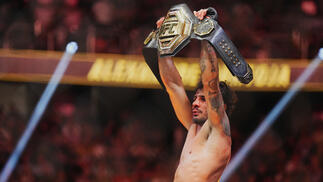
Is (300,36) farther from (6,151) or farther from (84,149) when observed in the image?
(6,151)

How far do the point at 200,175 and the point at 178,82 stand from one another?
1.47 ft

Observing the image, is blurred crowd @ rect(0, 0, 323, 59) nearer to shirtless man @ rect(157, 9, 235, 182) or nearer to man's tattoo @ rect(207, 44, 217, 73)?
shirtless man @ rect(157, 9, 235, 182)

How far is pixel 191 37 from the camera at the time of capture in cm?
240

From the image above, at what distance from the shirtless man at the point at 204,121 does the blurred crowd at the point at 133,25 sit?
190 cm

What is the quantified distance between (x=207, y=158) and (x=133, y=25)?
7.94 feet

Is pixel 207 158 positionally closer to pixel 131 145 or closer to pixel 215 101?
pixel 215 101

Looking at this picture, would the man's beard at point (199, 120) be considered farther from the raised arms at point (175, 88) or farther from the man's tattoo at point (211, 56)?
the man's tattoo at point (211, 56)

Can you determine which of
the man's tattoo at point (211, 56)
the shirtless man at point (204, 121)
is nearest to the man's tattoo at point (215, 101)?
the shirtless man at point (204, 121)

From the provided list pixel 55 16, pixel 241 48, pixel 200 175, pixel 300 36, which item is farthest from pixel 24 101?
pixel 200 175

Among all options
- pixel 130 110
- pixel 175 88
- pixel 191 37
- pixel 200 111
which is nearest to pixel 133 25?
pixel 130 110

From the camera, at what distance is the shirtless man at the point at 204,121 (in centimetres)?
239

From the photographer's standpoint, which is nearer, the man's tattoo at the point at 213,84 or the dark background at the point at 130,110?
the man's tattoo at the point at 213,84

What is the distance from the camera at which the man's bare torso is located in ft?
8.13

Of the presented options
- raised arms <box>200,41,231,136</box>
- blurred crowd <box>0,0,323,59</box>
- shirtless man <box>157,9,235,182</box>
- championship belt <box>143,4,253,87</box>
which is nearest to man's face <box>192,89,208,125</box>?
shirtless man <box>157,9,235,182</box>
